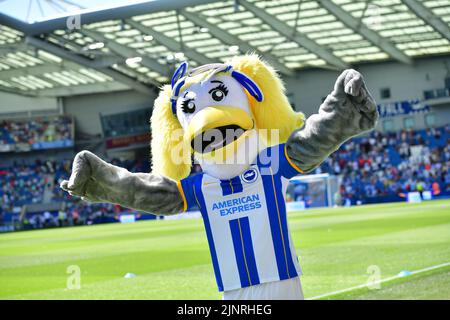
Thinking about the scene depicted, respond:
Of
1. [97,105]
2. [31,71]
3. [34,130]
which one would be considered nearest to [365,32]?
[31,71]

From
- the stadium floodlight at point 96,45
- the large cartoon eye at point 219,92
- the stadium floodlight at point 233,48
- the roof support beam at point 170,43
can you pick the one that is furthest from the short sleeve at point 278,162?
the stadium floodlight at point 96,45

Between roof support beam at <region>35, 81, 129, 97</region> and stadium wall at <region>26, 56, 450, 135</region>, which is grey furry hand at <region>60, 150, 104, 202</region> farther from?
roof support beam at <region>35, 81, 129, 97</region>

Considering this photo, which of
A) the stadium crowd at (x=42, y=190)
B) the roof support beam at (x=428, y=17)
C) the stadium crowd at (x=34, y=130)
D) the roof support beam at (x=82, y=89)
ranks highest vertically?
the roof support beam at (x=428, y=17)

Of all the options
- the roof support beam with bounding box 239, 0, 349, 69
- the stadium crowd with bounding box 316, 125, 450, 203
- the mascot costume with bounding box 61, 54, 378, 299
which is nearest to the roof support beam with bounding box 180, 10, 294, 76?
the roof support beam with bounding box 239, 0, 349, 69

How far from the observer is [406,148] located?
3766 cm

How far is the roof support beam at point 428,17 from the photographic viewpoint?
90.7 feet

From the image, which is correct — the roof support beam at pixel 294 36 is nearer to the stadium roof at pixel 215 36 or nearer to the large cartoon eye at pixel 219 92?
the stadium roof at pixel 215 36

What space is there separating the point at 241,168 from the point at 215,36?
29.4 m

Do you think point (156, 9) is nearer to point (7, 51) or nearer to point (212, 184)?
point (7, 51)

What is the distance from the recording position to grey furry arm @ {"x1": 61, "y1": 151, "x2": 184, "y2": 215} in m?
3.59

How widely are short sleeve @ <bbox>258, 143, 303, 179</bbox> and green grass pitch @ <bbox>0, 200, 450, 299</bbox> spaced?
2871 mm

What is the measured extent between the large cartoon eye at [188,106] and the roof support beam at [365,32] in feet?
82.4

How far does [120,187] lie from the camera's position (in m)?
3.75
